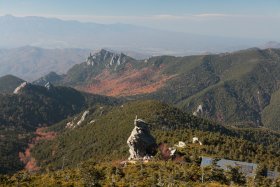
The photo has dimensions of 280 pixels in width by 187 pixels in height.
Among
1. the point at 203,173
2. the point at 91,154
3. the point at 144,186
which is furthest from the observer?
the point at 91,154

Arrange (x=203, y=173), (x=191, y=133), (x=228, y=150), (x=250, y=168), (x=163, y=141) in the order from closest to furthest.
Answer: (x=203, y=173), (x=250, y=168), (x=228, y=150), (x=163, y=141), (x=191, y=133)

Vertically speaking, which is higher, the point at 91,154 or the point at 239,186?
the point at 239,186

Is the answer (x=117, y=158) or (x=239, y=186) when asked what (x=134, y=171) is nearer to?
(x=239, y=186)

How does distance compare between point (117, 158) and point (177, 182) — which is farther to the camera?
point (117, 158)

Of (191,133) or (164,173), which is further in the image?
(191,133)

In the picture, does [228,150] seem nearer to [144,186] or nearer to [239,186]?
[239,186]

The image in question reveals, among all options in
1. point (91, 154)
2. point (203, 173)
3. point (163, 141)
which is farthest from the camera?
point (91, 154)

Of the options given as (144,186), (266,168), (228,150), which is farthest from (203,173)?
(228,150)

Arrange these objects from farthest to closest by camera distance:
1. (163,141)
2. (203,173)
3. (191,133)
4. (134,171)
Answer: (191,133), (163,141), (134,171), (203,173)

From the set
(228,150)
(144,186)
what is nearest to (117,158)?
(228,150)
